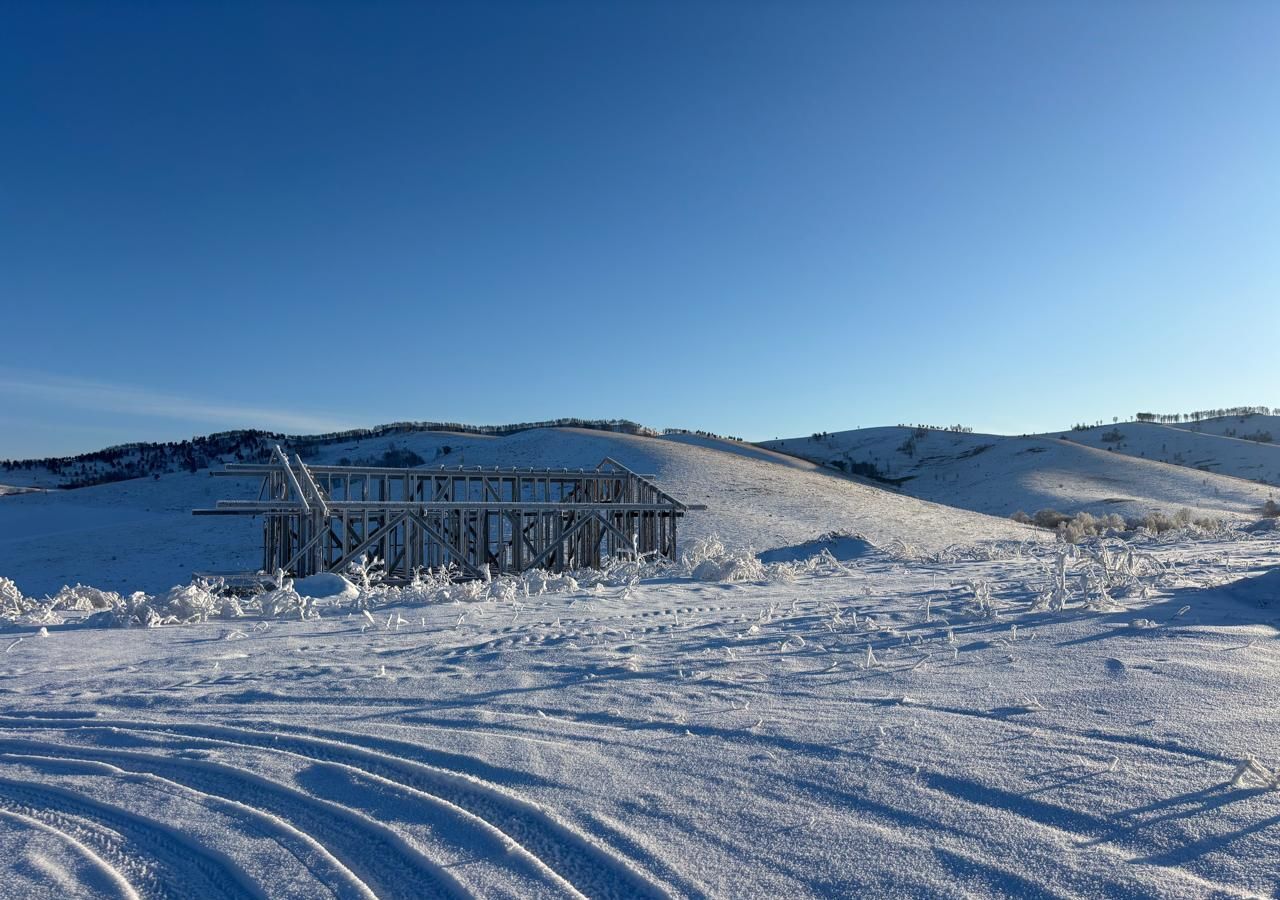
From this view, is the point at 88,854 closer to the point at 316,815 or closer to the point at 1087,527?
the point at 316,815

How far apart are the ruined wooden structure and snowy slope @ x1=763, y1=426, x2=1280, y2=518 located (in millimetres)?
15889

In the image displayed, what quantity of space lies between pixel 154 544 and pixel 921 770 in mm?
20696

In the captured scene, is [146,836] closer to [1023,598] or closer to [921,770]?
[921,770]

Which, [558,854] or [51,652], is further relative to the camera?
[51,652]

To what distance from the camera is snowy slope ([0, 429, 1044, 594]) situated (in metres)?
18.3

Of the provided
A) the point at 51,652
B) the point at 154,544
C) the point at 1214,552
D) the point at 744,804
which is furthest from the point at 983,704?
the point at 154,544

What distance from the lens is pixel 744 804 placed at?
123 inches

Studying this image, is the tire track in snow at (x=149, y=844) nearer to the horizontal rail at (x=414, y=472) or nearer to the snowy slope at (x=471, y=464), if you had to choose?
the horizontal rail at (x=414, y=472)

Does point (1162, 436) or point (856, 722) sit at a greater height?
point (1162, 436)

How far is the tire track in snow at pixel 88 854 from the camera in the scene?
2.65 m

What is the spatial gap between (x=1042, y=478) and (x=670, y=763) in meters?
32.3

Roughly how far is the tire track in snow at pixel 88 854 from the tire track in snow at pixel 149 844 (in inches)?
1.5

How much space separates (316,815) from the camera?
10.3 ft

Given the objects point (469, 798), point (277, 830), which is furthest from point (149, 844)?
point (469, 798)
